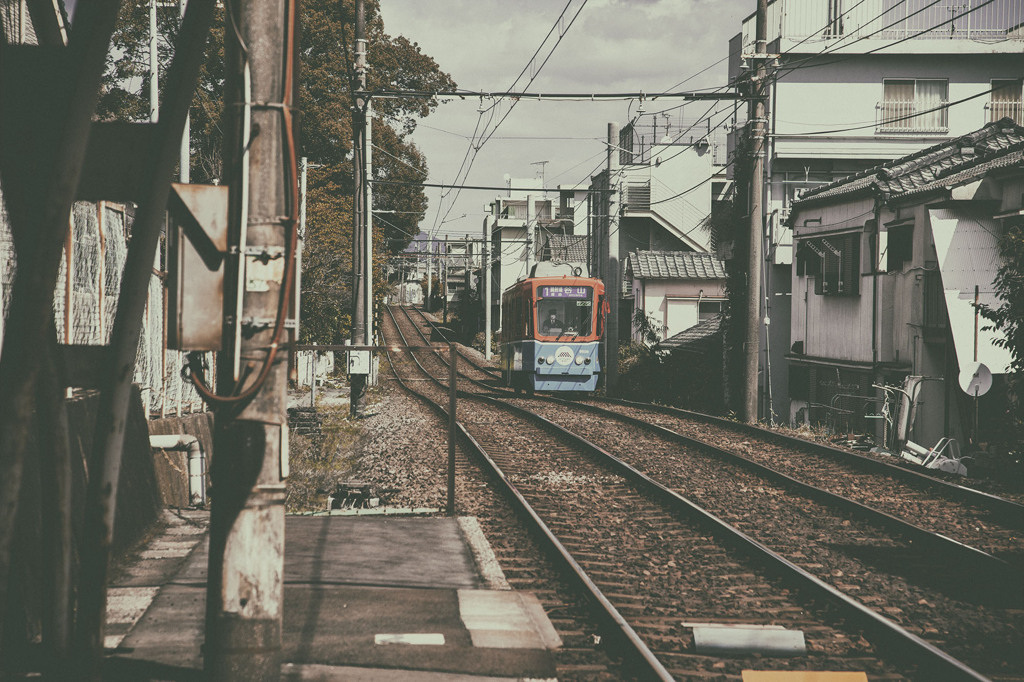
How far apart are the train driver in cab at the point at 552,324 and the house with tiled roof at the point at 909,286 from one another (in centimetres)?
656

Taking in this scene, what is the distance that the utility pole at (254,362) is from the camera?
3.56m

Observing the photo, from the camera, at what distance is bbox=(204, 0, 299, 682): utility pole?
3564 millimetres

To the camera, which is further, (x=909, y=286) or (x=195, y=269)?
(x=909, y=286)

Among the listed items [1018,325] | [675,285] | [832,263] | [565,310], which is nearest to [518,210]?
[675,285]

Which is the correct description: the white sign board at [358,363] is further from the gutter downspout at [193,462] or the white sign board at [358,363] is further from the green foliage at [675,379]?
the green foliage at [675,379]

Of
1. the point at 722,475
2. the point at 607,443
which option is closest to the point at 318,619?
the point at 722,475

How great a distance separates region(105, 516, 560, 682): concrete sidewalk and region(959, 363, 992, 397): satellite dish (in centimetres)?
1020

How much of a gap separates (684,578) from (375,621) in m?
2.78

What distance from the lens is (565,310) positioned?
931 inches

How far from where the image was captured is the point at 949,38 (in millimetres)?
30875

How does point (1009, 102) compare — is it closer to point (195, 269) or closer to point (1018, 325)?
point (1018, 325)

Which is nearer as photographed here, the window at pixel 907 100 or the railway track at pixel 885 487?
the railway track at pixel 885 487

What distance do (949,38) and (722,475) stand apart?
25046mm

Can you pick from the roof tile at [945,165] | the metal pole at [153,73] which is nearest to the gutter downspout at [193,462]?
the metal pole at [153,73]
